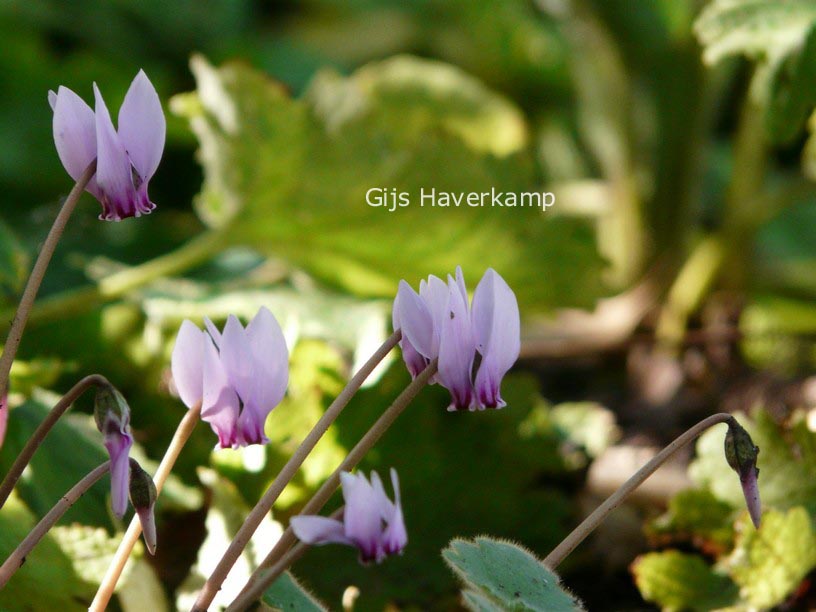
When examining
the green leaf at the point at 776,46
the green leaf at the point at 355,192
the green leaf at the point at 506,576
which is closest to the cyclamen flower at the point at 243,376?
the green leaf at the point at 506,576

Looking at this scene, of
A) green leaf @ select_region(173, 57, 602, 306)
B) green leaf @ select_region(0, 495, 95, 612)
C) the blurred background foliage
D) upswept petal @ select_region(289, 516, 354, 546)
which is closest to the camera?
upswept petal @ select_region(289, 516, 354, 546)

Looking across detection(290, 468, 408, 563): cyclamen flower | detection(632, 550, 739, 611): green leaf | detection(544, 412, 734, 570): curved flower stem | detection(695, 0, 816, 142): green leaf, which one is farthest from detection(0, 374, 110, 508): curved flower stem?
detection(695, 0, 816, 142): green leaf

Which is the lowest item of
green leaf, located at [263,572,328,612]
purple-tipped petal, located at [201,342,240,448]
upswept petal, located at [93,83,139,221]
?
green leaf, located at [263,572,328,612]

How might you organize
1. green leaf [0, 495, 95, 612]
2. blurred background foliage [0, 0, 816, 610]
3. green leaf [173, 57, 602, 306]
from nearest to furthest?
1. green leaf [0, 495, 95, 612]
2. blurred background foliage [0, 0, 816, 610]
3. green leaf [173, 57, 602, 306]

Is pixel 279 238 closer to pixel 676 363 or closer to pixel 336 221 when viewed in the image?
pixel 336 221

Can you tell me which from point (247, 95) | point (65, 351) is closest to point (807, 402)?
point (247, 95)

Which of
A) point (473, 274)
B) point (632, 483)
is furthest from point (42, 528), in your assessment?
point (473, 274)

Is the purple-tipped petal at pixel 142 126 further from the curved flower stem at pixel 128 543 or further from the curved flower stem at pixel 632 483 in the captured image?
the curved flower stem at pixel 632 483

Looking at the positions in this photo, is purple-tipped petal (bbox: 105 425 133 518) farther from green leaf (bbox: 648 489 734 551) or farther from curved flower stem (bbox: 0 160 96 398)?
green leaf (bbox: 648 489 734 551)
